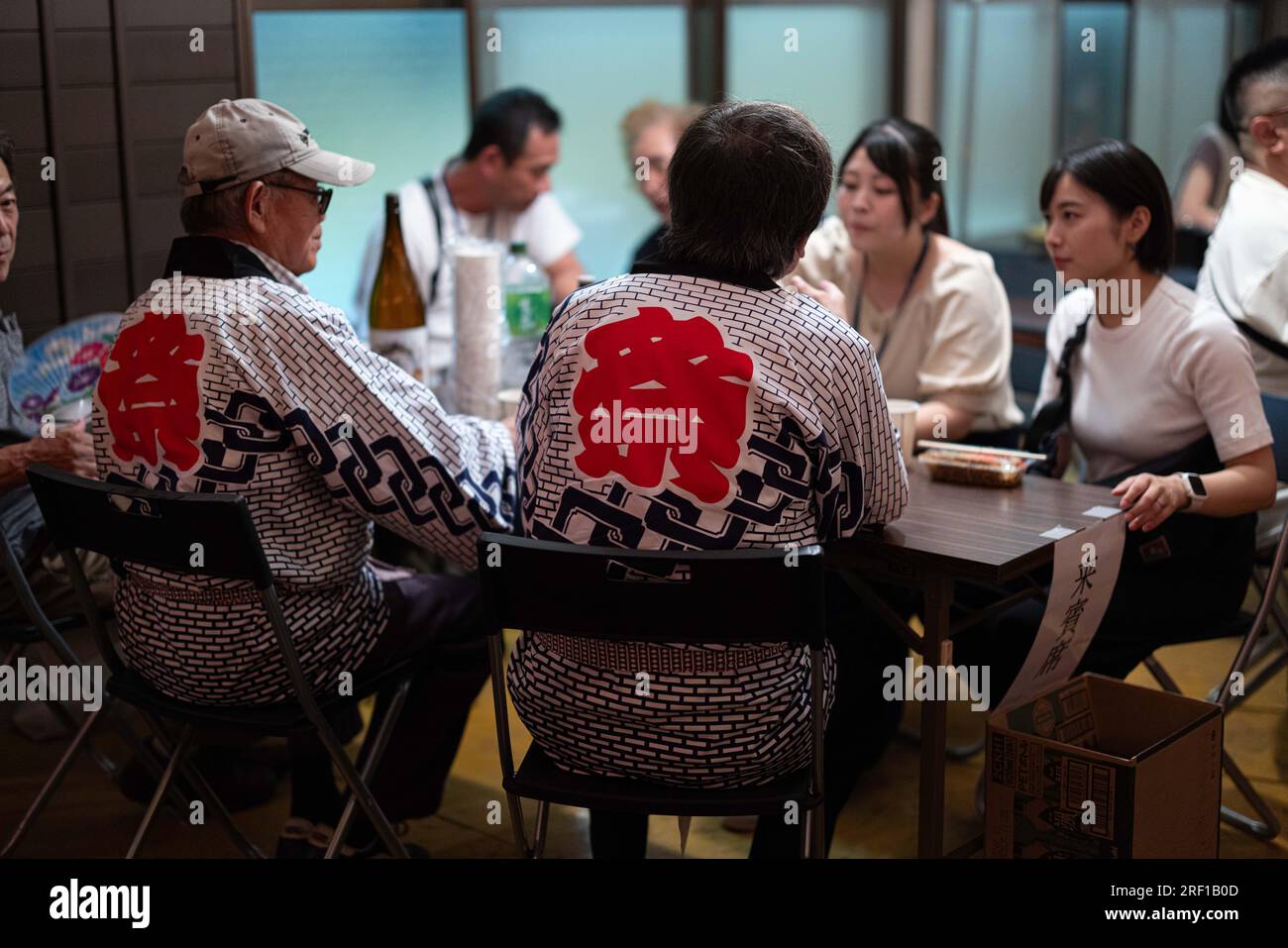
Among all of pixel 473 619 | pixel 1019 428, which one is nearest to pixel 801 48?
pixel 1019 428

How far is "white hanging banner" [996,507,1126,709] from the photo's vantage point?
2211mm

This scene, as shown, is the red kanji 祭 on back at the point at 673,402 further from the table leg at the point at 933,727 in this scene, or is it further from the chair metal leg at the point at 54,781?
the chair metal leg at the point at 54,781

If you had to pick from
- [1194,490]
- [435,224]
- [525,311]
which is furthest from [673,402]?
[435,224]

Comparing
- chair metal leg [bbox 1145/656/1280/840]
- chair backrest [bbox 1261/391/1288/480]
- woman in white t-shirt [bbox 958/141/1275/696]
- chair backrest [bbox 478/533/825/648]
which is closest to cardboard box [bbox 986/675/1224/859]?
woman in white t-shirt [bbox 958/141/1275/696]

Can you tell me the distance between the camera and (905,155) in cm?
300

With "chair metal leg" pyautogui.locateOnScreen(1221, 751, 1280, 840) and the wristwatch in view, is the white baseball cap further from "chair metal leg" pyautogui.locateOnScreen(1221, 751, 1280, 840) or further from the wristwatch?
"chair metal leg" pyautogui.locateOnScreen(1221, 751, 1280, 840)

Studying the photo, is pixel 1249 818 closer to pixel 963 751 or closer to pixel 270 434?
pixel 963 751

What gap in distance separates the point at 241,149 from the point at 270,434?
451mm

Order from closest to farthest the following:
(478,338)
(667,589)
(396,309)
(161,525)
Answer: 1. (667,589)
2. (161,525)
3. (478,338)
4. (396,309)

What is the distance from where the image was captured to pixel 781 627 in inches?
70.2

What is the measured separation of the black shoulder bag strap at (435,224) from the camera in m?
3.69

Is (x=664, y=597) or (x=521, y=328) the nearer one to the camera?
(x=664, y=597)

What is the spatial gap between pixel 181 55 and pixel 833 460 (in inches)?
70.8
